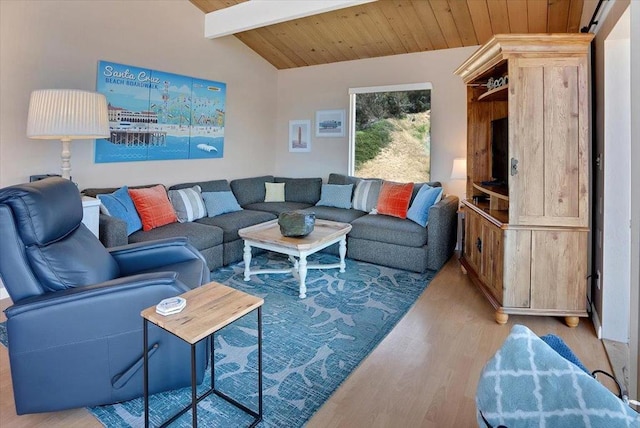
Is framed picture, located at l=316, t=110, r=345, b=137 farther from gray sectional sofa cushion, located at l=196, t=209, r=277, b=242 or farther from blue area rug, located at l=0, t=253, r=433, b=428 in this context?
blue area rug, located at l=0, t=253, r=433, b=428

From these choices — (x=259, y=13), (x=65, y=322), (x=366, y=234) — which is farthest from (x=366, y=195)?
(x=65, y=322)

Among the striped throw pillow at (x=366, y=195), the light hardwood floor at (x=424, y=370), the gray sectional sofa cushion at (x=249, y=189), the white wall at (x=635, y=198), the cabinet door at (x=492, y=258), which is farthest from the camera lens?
the gray sectional sofa cushion at (x=249, y=189)

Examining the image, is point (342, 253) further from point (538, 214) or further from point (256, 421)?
point (256, 421)

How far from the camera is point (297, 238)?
334 centimetres

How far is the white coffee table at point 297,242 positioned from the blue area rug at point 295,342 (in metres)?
0.10

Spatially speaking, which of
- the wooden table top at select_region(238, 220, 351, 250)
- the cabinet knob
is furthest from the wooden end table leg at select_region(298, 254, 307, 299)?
the cabinet knob

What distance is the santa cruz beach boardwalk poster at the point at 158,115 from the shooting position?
3.80m

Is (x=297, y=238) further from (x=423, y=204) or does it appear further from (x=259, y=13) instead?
(x=259, y=13)

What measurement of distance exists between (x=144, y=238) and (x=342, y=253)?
182 cm

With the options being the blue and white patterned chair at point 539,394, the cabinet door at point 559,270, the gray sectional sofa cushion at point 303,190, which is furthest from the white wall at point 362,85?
the blue and white patterned chair at point 539,394

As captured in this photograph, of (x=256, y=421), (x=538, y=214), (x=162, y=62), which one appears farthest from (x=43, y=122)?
(x=538, y=214)

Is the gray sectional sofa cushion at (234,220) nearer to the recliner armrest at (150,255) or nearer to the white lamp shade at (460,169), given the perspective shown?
the recliner armrest at (150,255)

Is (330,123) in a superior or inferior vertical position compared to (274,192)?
superior

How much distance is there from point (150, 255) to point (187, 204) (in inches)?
67.3
